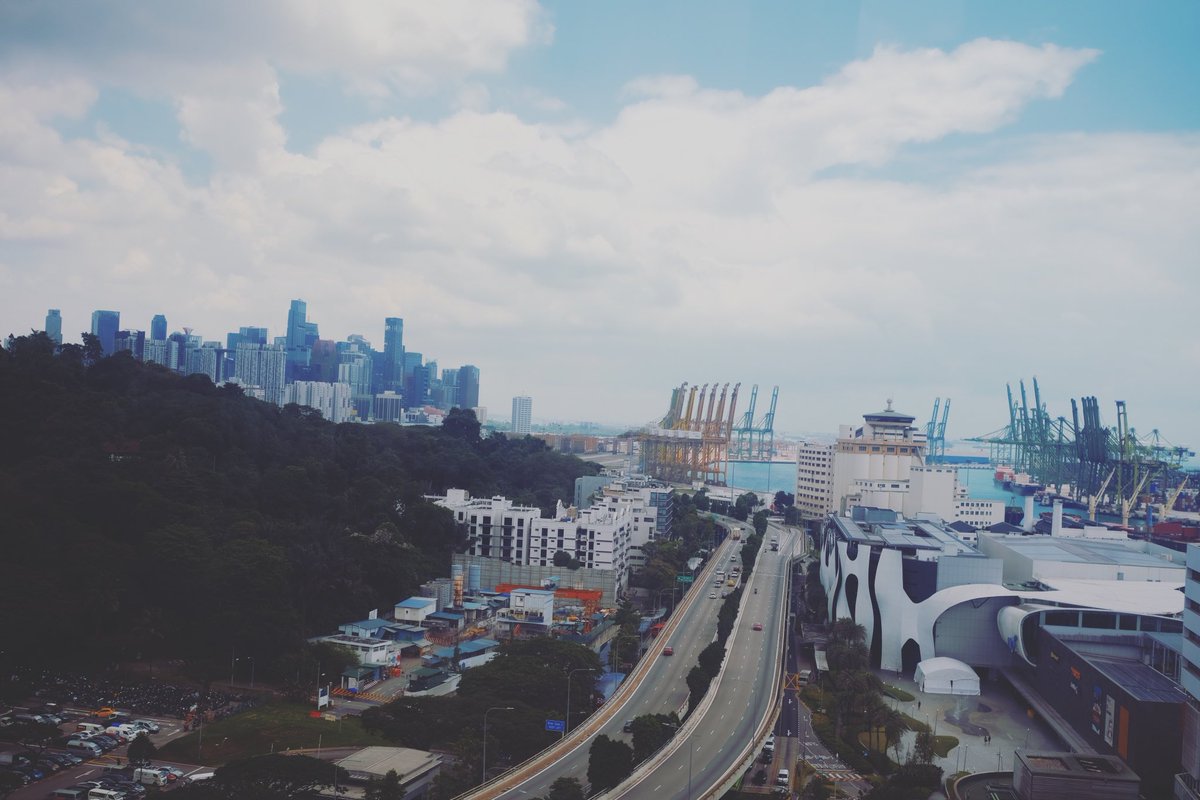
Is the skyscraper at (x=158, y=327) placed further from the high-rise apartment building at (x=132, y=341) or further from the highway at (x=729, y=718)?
the highway at (x=729, y=718)

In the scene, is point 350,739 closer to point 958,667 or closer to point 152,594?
point 152,594

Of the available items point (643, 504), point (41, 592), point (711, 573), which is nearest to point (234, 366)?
point (643, 504)

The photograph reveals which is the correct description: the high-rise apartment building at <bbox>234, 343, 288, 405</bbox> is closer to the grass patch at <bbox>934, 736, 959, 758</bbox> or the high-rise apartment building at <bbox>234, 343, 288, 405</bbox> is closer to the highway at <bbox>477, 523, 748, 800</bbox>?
the highway at <bbox>477, 523, 748, 800</bbox>

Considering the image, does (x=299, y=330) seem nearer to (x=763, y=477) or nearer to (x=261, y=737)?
(x=763, y=477)

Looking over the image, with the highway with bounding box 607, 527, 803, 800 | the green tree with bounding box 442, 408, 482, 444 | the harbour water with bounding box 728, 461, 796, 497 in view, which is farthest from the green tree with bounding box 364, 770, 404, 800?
the harbour water with bounding box 728, 461, 796, 497

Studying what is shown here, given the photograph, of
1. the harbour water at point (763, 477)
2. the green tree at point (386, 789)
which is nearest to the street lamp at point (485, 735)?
the green tree at point (386, 789)

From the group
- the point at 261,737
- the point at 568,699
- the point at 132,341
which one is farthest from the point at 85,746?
the point at 132,341
